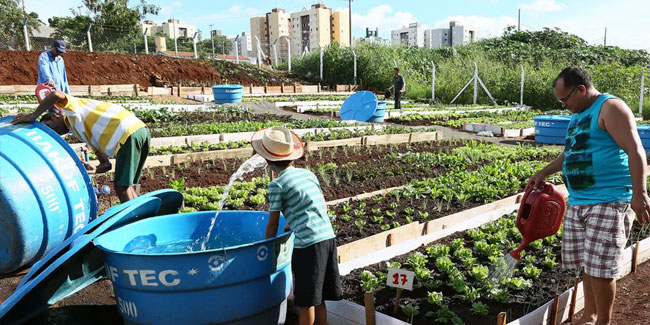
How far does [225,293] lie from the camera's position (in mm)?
2586

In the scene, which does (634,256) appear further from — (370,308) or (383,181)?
(383,181)

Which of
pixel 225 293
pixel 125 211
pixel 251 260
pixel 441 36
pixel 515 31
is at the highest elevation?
pixel 441 36

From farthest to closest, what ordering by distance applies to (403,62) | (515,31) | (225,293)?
(515,31)
(403,62)
(225,293)

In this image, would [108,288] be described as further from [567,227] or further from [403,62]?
[403,62]

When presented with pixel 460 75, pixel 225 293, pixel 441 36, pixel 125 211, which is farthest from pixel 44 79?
pixel 441 36

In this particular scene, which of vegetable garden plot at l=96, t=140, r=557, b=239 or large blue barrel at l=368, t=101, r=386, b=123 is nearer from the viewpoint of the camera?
vegetable garden plot at l=96, t=140, r=557, b=239

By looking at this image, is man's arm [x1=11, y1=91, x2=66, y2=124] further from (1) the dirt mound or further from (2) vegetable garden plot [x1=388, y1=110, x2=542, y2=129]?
(1) the dirt mound

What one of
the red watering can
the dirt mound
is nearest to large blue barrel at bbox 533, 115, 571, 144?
the red watering can

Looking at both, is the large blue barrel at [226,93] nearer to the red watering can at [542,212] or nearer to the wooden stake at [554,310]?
the red watering can at [542,212]

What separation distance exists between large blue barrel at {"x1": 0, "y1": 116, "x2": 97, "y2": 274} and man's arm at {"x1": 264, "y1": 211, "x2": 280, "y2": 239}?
6.03 ft

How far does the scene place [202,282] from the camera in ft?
8.21

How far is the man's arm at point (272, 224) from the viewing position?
9.23ft

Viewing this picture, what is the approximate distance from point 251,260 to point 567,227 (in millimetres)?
2026

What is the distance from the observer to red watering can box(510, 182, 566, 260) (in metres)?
3.26
